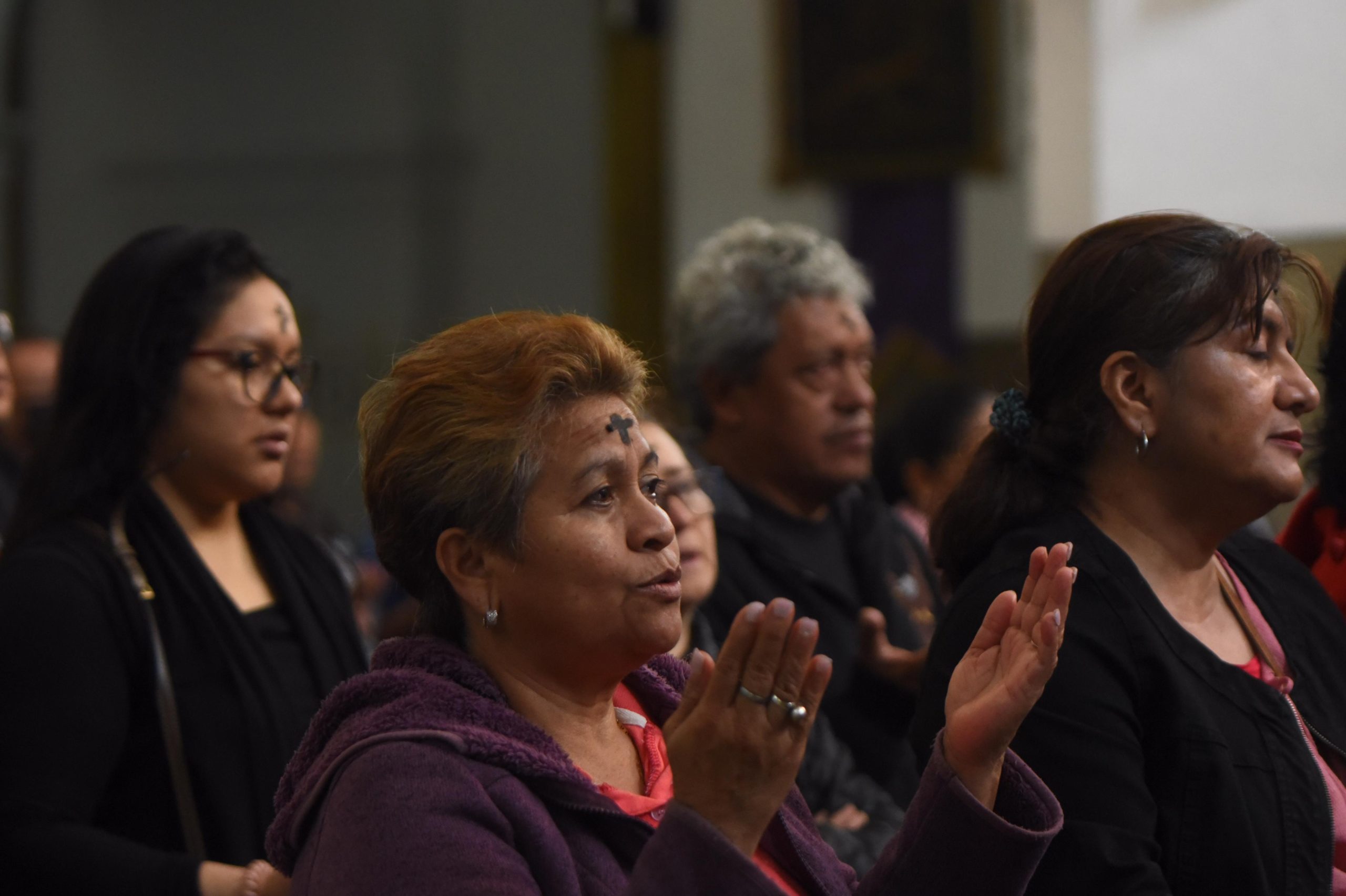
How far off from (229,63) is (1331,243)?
7700 mm

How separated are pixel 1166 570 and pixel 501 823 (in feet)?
3.48

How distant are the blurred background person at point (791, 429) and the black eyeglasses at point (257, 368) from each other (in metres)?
1.00

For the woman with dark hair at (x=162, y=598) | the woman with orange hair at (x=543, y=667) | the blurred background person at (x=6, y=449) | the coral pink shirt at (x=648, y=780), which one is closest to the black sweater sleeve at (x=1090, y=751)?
the woman with orange hair at (x=543, y=667)

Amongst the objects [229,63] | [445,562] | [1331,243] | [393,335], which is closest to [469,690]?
[445,562]

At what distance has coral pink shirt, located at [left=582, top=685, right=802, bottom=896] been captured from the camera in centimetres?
178

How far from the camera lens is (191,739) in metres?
2.47

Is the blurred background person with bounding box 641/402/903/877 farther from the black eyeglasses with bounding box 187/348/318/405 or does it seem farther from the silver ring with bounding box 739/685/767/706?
the silver ring with bounding box 739/685/767/706

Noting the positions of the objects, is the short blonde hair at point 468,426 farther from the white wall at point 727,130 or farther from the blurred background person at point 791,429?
the white wall at point 727,130

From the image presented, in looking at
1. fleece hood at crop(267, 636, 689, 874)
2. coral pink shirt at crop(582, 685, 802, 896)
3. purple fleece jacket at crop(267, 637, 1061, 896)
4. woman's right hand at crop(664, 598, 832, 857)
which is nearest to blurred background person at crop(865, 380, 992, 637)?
coral pink shirt at crop(582, 685, 802, 896)

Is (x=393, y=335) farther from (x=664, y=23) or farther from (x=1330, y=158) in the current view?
(x=1330, y=158)

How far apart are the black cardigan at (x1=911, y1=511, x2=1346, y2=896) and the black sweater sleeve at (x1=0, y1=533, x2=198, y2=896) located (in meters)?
1.16

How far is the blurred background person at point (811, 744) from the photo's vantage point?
286 centimetres

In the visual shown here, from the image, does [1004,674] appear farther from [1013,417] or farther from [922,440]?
[922,440]

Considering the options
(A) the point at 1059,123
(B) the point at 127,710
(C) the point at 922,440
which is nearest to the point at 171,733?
(B) the point at 127,710
